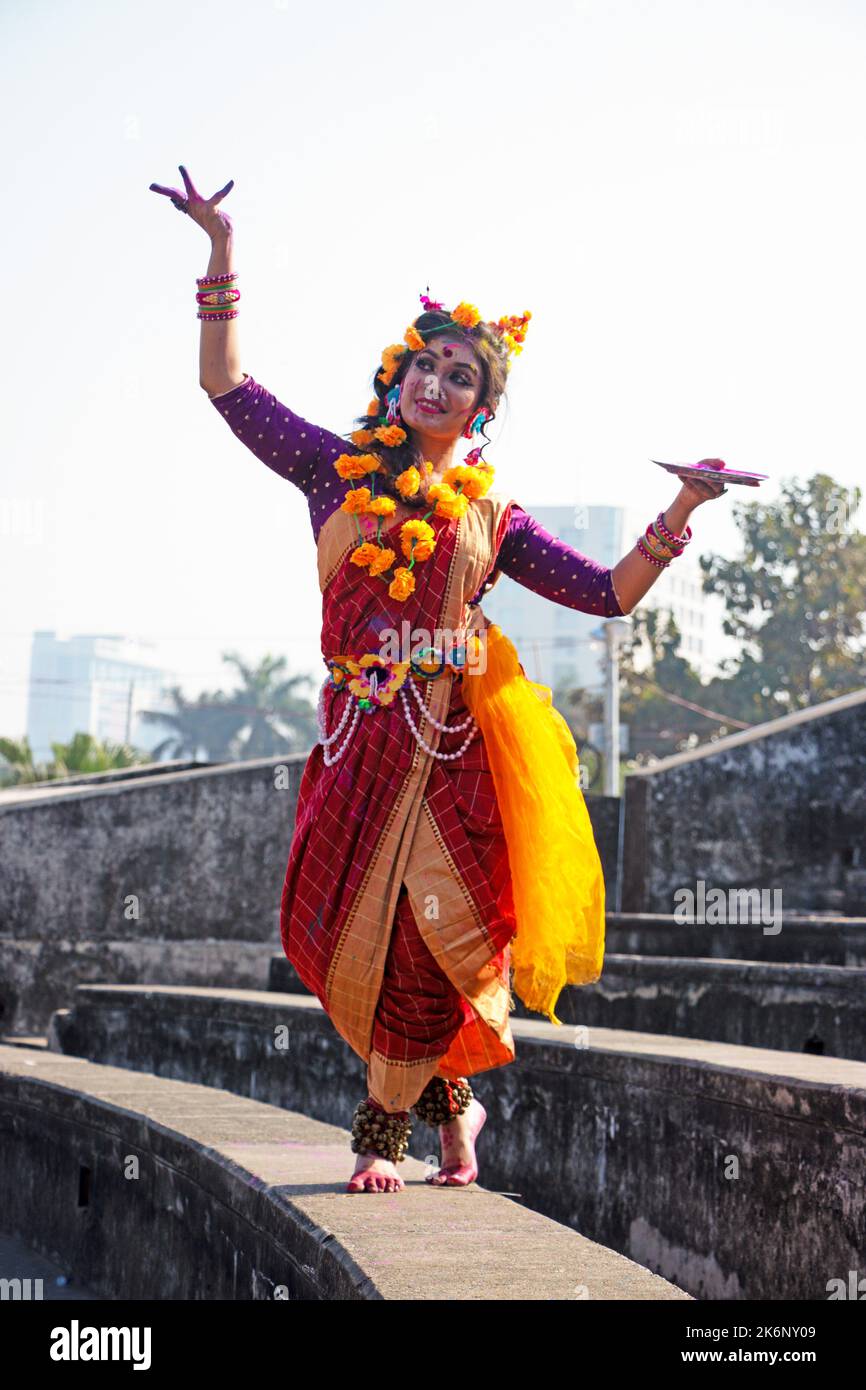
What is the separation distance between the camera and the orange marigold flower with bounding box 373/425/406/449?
13.7 feet

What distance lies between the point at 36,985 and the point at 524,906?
19.9 feet

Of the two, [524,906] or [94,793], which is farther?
[94,793]

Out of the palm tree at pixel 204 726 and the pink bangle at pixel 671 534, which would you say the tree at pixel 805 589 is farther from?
the palm tree at pixel 204 726

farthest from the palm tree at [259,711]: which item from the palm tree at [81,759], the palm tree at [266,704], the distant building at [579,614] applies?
the palm tree at [81,759]

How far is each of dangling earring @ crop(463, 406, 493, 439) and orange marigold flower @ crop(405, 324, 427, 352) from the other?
0.74ft

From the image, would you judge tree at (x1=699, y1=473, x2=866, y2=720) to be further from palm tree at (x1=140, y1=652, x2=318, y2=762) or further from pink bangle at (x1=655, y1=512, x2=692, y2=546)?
palm tree at (x1=140, y1=652, x2=318, y2=762)

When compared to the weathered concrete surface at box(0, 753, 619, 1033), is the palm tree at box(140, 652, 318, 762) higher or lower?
higher

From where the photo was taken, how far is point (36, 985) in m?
9.28

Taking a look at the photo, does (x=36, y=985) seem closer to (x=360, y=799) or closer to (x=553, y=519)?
(x=360, y=799)

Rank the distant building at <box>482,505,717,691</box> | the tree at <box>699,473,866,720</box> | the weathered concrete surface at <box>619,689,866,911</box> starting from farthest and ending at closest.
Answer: the distant building at <box>482,505,717,691</box> → the tree at <box>699,473,866,720</box> → the weathered concrete surface at <box>619,689,866,911</box>

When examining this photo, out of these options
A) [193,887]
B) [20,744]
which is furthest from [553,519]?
[193,887]

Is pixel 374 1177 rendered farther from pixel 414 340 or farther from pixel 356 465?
pixel 414 340

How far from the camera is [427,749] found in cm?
393

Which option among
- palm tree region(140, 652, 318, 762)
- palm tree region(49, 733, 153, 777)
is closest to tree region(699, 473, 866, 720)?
palm tree region(49, 733, 153, 777)
